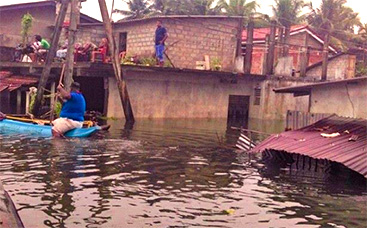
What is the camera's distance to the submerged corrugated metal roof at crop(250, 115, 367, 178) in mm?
10617

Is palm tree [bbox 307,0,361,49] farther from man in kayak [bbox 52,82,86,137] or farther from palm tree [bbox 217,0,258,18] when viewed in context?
man in kayak [bbox 52,82,86,137]

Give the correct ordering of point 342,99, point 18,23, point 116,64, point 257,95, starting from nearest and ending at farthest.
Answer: point 342,99
point 116,64
point 257,95
point 18,23

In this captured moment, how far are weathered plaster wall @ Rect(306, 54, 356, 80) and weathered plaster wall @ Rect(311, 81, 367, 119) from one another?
685 inches

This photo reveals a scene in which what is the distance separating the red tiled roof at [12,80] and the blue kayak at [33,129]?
5.08 meters

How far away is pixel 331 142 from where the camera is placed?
38.8 ft

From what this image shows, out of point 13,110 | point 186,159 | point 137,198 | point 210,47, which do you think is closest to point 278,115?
point 210,47

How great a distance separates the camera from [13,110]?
2478 cm

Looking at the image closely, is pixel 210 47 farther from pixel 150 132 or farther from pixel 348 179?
pixel 348 179

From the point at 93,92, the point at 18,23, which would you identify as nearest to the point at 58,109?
the point at 93,92

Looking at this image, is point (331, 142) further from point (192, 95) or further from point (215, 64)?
point (215, 64)

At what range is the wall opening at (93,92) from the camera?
89.2 feet

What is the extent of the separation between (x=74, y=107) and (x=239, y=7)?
106 feet

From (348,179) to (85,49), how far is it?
47.9 ft

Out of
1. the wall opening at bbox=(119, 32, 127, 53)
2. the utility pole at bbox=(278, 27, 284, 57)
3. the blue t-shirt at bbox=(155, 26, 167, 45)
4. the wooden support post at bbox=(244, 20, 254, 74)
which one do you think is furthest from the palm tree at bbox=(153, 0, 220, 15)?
the blue t-shirt at bbox=(155, 26, 167, 45)
